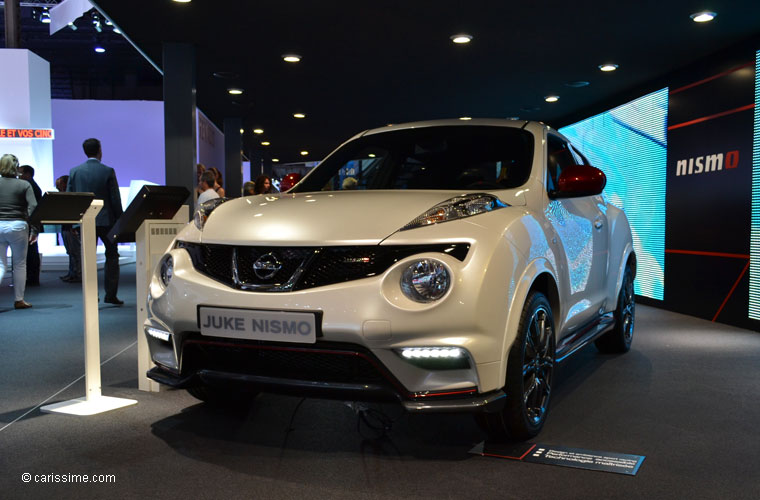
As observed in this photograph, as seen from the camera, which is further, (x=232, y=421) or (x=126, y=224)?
(x=126, y=224)

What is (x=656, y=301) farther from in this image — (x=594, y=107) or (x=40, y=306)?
(x=40, y=306)

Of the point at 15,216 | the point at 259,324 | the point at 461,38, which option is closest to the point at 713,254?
the point at 461,38

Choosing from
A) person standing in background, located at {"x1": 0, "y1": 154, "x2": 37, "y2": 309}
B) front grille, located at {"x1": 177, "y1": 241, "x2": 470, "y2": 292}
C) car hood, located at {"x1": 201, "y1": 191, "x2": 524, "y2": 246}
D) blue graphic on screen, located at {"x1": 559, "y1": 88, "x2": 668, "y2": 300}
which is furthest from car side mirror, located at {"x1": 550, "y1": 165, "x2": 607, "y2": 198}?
person standing in background, located at {"x1": 0, "y1": 154, "x2": 37, "y2": 309}

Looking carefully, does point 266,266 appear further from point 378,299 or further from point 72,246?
point 72,246

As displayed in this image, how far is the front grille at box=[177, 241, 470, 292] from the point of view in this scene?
94.6 inches

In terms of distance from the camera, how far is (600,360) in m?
4.84

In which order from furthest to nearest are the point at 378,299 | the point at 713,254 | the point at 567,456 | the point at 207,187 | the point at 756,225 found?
the point at 207,187 → the point at 713,254 → the point at 756,225 → the point at 567,456 → the point at 378,299

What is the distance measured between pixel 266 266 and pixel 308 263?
7.1 inches

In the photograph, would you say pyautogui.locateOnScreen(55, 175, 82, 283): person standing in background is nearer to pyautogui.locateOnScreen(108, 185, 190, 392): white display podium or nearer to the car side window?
pyautogui.locateOnScreen(108, 185, 190, 392): white display podium

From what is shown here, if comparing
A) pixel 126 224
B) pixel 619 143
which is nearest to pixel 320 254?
pixel 126 224

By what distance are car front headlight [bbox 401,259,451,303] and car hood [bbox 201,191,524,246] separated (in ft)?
0.56

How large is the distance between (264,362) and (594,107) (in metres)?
10.0

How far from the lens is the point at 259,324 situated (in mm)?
2436

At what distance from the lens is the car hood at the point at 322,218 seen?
2473mm
